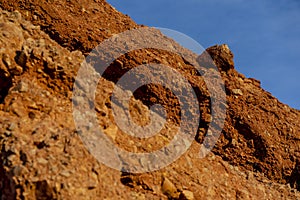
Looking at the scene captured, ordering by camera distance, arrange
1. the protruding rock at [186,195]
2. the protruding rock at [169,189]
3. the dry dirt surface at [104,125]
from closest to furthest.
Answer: the dry dirt surface at [104,125], the protruding rock at [169,189], the protruding rock at [186,195]

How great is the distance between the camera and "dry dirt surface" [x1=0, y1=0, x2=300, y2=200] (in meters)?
7.18

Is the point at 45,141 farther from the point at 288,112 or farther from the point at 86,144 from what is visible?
the point at 288,112

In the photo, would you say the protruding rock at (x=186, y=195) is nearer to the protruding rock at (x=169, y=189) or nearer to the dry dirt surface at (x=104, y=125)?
the dry dirt surface at (x=104, y=125)

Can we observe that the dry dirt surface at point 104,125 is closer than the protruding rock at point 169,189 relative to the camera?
Yes

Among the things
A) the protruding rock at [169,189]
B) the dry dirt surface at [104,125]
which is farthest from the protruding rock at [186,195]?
the protruding rock at [169,189]

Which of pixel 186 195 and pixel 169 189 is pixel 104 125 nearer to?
pixel 169 189

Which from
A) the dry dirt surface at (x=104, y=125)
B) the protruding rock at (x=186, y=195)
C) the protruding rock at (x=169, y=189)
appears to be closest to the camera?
the dry dirt surface at (x=104, y=125)

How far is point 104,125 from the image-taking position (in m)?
8.57

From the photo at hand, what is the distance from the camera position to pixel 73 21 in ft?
39.7

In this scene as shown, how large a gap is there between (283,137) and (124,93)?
4.88 metres

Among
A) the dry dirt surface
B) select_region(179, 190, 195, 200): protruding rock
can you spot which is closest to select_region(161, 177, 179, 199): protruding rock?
the dry dirt surface

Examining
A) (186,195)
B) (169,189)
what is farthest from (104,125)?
(186,195)

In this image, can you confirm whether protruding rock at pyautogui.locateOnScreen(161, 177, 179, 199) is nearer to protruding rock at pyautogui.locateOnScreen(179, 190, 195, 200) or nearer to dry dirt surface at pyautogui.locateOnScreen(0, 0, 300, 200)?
dry dirt surface at pyautogui.locateOnScreen(0, 0, 300, 200)

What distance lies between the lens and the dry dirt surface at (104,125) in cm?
718
